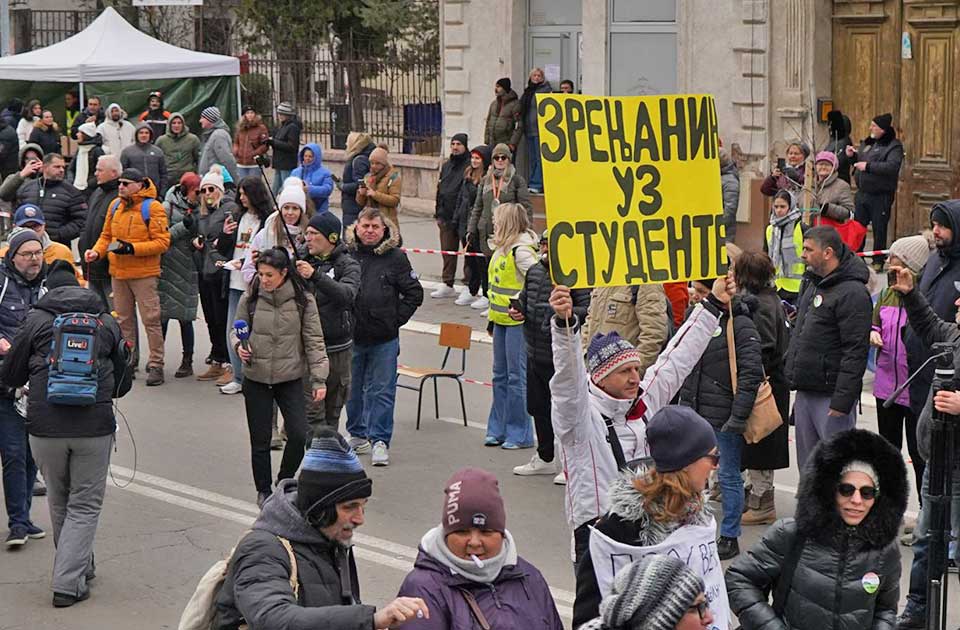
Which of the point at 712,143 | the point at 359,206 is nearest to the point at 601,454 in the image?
the point at 712,143

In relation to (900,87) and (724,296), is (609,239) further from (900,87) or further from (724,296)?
(900,87)

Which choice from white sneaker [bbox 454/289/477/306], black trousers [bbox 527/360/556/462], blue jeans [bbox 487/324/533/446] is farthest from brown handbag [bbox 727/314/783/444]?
white sneaker [bbox 454/289/477/306]

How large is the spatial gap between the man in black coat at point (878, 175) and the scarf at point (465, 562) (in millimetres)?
13250

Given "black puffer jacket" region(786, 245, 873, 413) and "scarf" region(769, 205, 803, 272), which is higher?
"scarf" region(769, 205, 803, 272)

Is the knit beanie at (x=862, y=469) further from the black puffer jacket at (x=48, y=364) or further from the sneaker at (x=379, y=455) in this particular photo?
the sneaker at (x=379, y=455)

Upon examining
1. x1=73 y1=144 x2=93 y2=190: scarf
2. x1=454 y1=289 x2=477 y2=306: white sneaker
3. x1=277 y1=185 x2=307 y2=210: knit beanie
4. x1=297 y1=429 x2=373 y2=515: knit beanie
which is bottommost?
x1=454 y1=289 x2=477 y2=306: white sneaker

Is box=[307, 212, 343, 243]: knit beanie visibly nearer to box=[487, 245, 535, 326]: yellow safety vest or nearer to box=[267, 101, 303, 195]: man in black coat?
box=[487, 245, 535, 326]: yellow safety vest

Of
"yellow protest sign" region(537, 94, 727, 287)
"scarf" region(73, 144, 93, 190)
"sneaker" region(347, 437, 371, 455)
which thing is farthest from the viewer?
"scarf" region(73, 144, 93, 190)

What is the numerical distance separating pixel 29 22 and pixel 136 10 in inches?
109

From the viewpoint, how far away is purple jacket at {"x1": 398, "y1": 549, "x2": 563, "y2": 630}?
16.2 ft

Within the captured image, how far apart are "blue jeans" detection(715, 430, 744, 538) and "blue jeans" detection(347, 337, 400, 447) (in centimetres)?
295

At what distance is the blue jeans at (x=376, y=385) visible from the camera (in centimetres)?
1136

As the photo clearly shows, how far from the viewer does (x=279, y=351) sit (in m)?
9.75

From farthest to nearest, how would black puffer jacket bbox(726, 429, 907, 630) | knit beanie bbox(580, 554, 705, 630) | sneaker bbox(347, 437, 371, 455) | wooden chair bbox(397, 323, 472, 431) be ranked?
wooden chair bbox(397, 323, 472, 431) < sneaker bbox(347, 437, 371, 455) < black puffer jacket bbox(726, 429, 907, 630) < knit beanie bbox(580, 554, 705, 630)
